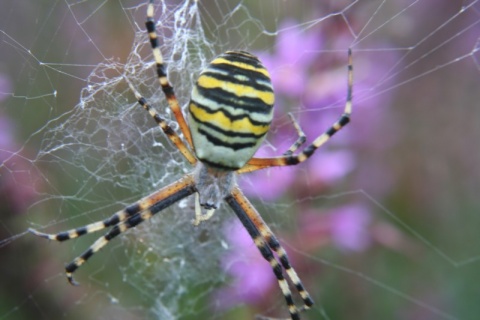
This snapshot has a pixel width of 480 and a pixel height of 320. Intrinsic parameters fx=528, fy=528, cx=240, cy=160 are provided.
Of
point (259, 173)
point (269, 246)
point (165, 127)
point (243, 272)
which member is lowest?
point (243, 272)

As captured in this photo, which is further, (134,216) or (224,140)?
(134,216)

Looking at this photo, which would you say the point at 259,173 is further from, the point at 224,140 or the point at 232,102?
the point at 232,102

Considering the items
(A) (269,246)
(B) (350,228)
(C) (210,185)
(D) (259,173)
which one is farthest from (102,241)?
(B) (350,228)

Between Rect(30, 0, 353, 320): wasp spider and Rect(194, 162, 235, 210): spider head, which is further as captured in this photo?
Rect(194, 162, 235, 210): spider head

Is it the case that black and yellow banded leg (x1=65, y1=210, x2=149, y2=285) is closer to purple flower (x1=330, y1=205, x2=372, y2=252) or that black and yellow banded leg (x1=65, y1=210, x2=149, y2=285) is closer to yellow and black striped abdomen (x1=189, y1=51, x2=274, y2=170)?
yellow and black striped abdomen (x1=189, y1=51, x2=274, y2=170)

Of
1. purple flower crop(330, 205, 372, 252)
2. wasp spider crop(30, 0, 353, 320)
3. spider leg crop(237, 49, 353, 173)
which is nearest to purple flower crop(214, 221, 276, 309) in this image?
wasp spider crop(30, 0, 353, 320)

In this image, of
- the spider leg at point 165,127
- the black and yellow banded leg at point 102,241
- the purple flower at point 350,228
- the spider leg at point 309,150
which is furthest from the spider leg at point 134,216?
the purple flower at point 350,228
